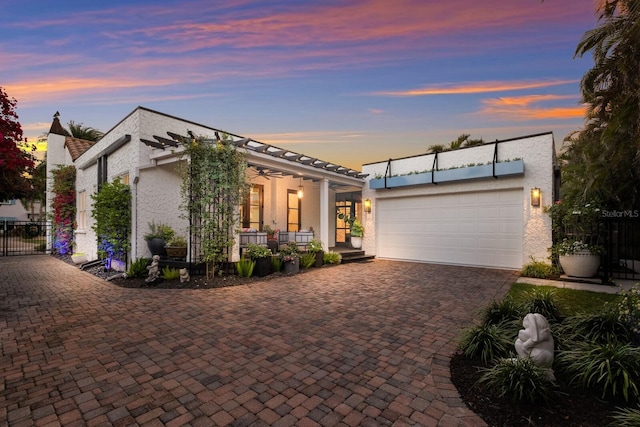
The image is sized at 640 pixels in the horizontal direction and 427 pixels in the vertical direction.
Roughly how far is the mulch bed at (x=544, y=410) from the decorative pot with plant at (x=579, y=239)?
6296 mm

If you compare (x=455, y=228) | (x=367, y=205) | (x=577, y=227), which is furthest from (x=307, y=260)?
(x=577, y=227)

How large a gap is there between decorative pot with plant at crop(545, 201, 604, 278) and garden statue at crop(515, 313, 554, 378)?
20.7 feet

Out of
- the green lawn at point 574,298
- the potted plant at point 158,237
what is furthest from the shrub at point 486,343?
the potted plant at point 158,237

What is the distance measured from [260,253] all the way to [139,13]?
607cm

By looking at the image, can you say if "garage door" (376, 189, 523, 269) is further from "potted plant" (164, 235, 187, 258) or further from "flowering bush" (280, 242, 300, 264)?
"potted plant" (164, 235, 187, 258)

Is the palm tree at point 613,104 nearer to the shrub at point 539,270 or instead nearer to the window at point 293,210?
the shrub at point 539,270

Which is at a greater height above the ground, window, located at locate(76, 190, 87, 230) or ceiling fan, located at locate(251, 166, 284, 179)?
ceiling fan, located at locate(251, 166, 284, 179)

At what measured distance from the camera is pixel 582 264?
7133 millimetres

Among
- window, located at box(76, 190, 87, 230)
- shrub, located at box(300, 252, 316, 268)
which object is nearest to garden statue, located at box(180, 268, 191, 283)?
shrub, located at box(300, 252, 316, 268)

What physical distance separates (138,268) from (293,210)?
6.94 m

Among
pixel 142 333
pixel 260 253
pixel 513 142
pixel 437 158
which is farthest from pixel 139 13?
pixel 513 142

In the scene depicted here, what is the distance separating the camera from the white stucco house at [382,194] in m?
8.17

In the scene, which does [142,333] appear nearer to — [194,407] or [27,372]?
[27,372]

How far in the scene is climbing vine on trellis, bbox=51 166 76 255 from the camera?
13.1m
